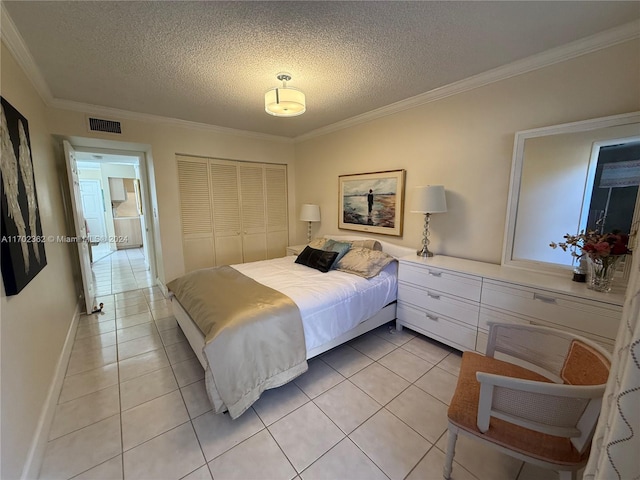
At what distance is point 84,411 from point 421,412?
2.29 meters

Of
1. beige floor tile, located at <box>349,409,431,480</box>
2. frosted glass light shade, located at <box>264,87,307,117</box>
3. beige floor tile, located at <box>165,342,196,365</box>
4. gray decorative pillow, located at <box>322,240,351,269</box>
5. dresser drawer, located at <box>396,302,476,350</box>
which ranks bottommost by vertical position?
beige floor tile, located at <box>349,409,431,480</box>

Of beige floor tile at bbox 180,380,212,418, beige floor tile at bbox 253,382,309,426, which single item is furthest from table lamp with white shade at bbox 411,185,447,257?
beige floor tile at bbox 180,380,212,418

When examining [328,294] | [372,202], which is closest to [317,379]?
[328,294]

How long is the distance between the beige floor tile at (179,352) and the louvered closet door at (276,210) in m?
2.31

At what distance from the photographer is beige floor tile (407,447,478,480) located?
1356 mm

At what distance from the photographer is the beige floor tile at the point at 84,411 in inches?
64.7

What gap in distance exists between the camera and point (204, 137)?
3.74m

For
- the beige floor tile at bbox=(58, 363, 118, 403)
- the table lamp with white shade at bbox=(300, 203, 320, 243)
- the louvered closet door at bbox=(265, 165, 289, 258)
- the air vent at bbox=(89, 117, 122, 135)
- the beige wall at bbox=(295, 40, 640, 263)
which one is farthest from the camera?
the louvered closet door at bbox=(265, 165, 289, 258)

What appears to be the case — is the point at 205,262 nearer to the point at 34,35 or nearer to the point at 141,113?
the point at 141,113

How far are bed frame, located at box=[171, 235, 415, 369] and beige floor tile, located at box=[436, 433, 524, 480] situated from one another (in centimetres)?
100

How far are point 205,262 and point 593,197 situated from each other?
4364 mm

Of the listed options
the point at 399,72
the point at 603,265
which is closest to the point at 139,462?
the point at 603,265

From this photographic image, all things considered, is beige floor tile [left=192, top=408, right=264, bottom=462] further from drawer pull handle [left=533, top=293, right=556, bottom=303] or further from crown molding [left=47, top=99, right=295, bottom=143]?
crown molding [left=47, top=99, right=295, bottom=143]

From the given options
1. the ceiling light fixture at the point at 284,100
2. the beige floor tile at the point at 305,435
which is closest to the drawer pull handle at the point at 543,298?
the beige floor tile at the point at 305,435
